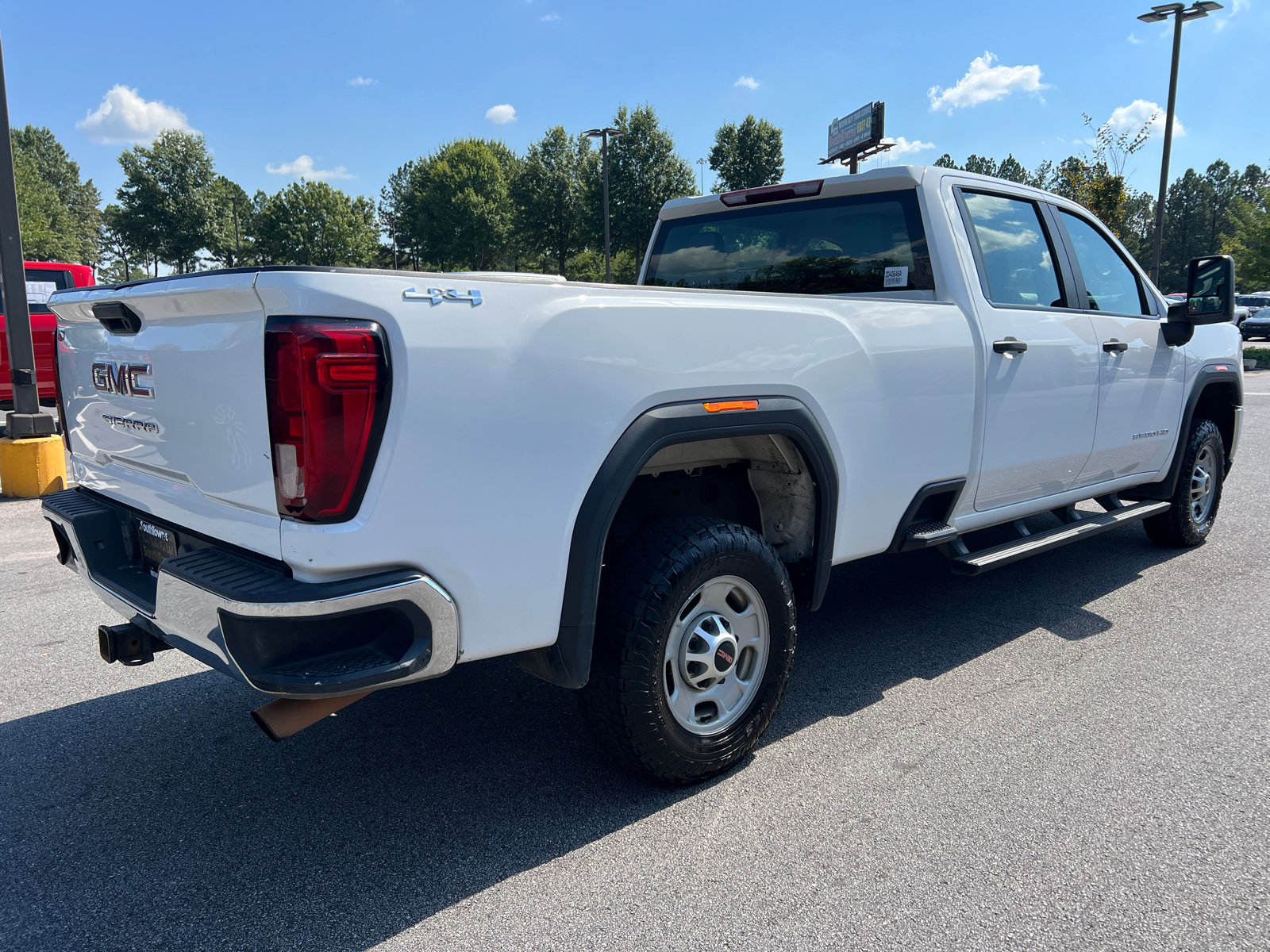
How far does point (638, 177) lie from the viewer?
1752 inches

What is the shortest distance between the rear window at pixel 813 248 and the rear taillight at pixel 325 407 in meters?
2.61

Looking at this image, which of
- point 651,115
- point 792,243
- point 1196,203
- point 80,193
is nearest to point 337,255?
point 651,115

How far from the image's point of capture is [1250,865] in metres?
2.39

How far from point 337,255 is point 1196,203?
91762mm

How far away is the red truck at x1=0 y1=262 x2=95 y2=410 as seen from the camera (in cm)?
1122

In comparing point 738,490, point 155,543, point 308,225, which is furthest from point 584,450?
point 308,225

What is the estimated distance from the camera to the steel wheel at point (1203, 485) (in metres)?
5.50

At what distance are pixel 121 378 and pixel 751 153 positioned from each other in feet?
153

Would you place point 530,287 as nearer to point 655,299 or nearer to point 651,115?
point 655,299

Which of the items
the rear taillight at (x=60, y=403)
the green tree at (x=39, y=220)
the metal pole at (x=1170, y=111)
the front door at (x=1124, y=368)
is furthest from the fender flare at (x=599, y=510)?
the green tree at (x=39, y=220)

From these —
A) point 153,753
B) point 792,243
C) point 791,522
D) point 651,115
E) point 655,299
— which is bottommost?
point 153,753

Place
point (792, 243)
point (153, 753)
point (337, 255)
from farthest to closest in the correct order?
point (337, 255)
point (792, 243)
point (153, 753)

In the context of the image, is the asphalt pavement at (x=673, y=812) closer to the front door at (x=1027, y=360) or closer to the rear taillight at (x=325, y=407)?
the front door at (x=1027, y=360)

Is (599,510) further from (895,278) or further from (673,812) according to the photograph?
(895,278)
